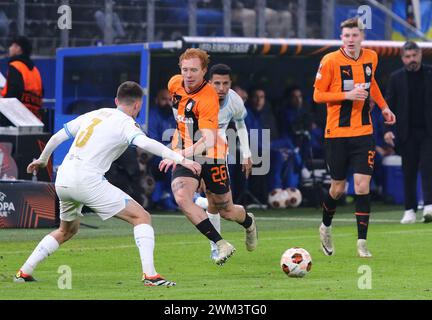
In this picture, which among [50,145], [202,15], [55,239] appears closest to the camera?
[55,239]

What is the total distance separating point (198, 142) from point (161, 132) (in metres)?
8.45

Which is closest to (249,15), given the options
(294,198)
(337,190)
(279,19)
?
(279,19)

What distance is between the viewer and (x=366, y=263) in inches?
529

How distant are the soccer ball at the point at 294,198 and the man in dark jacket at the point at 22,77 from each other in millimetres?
4830

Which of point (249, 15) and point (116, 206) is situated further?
point (249, 15)

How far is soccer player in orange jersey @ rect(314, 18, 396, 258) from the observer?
46.7 ft

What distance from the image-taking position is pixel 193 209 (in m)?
12.6

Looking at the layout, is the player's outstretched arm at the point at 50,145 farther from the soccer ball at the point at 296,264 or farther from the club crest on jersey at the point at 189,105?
the soccer ball at the point at 296,264

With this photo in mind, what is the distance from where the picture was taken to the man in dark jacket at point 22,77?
766 inches

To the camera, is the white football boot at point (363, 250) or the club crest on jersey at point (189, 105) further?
the white football boot at point (363, 250)

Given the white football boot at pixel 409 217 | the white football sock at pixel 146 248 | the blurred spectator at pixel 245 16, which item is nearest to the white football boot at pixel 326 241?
the white football sock at pixel 146 248

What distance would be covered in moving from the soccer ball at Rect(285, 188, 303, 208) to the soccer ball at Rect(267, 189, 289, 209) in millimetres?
84

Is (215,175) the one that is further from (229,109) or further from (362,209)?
(362,209)
